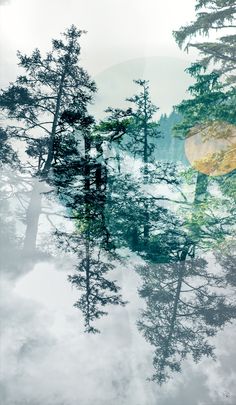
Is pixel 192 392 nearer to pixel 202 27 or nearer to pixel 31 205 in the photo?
pixel 31 205

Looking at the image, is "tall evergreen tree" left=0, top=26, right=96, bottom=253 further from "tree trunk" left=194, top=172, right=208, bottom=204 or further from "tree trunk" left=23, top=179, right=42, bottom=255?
"tree trunk" left=194, top=172, right=208, bottom=204

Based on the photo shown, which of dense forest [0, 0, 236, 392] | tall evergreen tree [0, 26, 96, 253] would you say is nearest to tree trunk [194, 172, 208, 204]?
dense forest [0, 0, 236, 392]

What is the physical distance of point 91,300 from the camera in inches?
480

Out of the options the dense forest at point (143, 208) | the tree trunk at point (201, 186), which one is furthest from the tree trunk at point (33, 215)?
the tree trunk at point (201, 186)

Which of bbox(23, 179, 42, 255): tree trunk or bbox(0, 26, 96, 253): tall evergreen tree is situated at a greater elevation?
bbox(0, 26, 96, 253): tall evergreen tree

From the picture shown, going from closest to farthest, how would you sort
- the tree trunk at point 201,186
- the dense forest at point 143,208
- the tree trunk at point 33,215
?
1. the dense forest at point 143,208
2. the tree trunk at point 201,186
3. the tree trunk at point 33,215

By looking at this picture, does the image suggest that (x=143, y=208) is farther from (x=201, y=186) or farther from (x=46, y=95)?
(x=46, y=95)

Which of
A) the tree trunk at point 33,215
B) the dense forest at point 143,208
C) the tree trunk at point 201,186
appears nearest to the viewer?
the dense forest at point 143,208

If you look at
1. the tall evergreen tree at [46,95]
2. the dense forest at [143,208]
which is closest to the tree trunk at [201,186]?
the dense forest at [143,208]

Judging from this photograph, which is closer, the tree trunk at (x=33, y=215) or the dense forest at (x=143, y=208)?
the dense forest at (x=143, y=208)

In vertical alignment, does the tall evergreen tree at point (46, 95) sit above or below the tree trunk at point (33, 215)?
above

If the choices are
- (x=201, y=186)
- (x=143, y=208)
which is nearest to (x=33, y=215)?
(x=143, y=208)

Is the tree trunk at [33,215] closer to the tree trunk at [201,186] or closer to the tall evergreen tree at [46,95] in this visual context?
the tall evergreen tree at [46,95]

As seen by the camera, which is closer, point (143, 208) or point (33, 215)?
point (143, 208)
